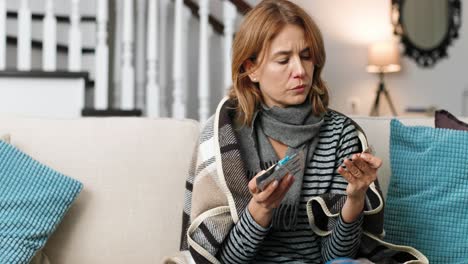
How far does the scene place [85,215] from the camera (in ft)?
5.14

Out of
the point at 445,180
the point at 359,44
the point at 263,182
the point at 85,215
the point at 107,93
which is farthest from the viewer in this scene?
the point at 359,44

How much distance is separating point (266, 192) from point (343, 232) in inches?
8.3

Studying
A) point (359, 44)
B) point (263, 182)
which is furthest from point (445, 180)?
point (359, 44)

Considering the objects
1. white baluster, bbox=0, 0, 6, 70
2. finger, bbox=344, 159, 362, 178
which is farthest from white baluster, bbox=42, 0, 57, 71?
finger, bbox=344, 159, 362, 178

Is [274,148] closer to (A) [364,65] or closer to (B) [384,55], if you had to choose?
(B) [384,55]

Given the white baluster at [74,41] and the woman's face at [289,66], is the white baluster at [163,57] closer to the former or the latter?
the white baluster at [74,41]

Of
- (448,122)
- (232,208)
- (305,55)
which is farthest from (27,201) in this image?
(448,122)

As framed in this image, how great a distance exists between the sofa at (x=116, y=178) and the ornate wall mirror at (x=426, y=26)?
9.64 ft

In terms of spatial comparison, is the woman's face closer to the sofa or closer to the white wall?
the sofa

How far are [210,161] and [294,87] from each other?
24cm

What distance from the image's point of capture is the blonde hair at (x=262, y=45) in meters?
1.34

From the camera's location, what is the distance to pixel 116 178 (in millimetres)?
1597

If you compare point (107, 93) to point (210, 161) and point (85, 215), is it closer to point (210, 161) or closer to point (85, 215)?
point (85, 215)

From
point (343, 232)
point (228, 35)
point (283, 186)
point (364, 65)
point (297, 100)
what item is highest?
point (228, 35)
